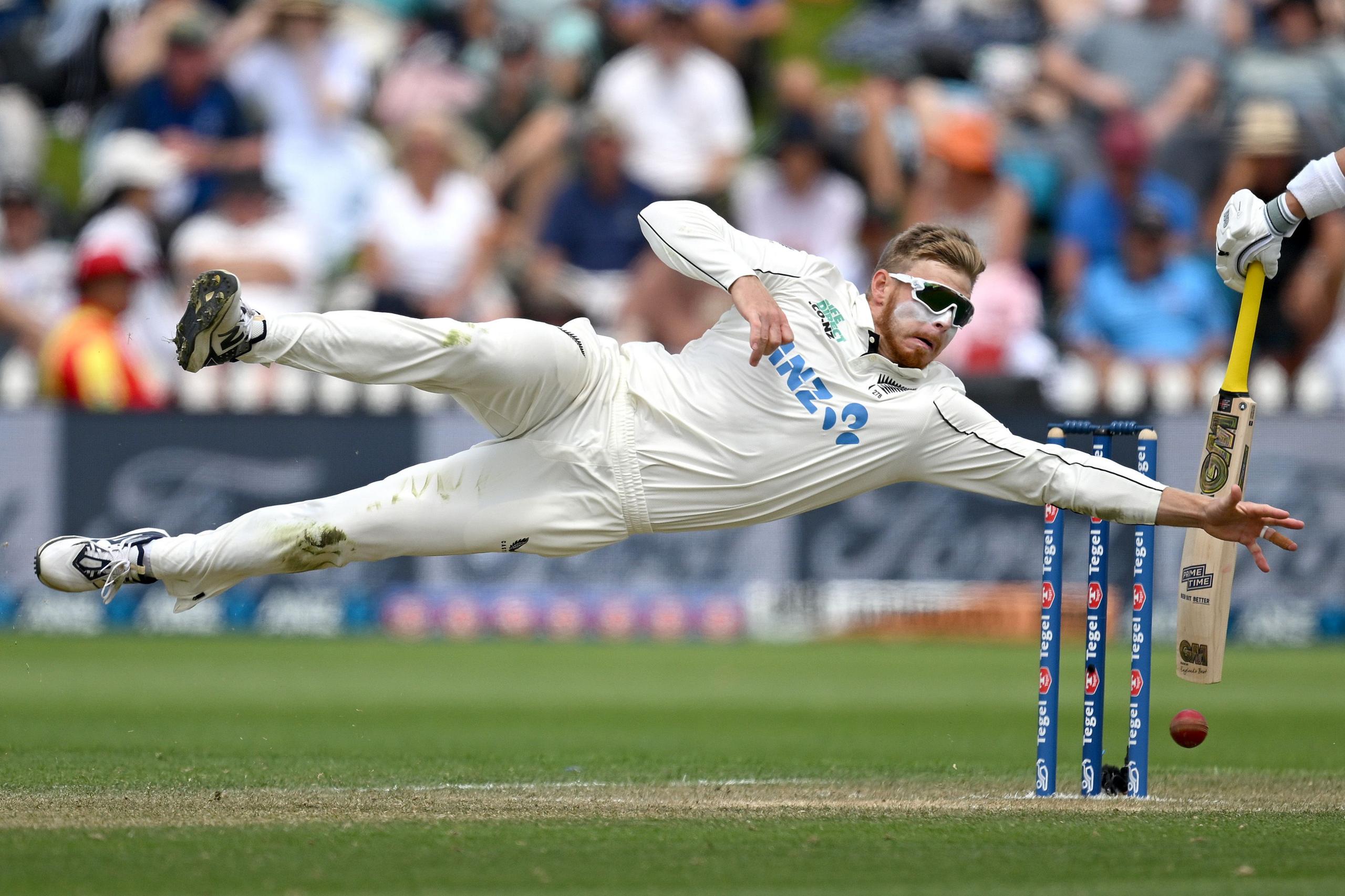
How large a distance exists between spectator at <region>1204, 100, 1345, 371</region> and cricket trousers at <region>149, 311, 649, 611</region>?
8.80 metres

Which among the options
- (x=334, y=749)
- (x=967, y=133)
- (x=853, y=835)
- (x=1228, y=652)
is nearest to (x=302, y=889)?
(x=853, y=835)

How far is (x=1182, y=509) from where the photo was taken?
17.9 feet

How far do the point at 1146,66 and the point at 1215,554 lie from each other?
31.2 feet

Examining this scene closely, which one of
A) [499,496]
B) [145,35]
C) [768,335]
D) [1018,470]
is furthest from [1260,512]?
[145,35]

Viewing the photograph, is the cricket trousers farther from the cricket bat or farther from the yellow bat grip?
the yellow bat grip

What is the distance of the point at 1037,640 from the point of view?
39.3ft

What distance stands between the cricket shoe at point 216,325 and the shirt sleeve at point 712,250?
4.18 ft

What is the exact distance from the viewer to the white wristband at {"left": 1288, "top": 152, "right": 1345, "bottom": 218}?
19.9 feet

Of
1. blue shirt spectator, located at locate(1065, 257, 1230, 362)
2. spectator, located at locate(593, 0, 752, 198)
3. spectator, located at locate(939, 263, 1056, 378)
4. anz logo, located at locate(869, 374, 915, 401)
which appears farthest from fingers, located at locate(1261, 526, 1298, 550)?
spectator, located at locate(593, 0, 752, 198)

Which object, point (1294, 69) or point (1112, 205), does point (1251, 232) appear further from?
point (1294, 69)

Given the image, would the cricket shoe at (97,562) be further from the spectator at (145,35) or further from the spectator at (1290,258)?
the spectator at (1290,258)

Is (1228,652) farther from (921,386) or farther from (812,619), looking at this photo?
(921,386)

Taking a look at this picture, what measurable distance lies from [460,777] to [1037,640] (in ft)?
20.8

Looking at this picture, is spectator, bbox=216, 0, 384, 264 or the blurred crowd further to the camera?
spectator, bbox=216, 0, 384, 264
